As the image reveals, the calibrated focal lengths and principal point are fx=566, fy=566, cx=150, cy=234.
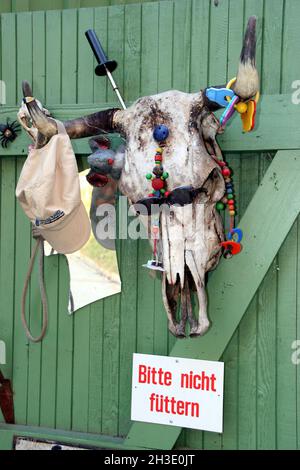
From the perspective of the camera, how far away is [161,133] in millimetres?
1872

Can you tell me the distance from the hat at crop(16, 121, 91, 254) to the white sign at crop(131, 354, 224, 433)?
2.41 feet

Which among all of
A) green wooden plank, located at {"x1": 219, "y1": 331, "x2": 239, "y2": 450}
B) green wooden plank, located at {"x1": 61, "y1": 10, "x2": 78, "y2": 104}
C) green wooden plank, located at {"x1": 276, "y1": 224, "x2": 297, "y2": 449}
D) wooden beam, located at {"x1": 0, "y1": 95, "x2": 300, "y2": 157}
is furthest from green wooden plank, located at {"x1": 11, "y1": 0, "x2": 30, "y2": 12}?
green wooden plank, located at {"x1": 219, "y1": 331, "x2": 239, "y2": 450}

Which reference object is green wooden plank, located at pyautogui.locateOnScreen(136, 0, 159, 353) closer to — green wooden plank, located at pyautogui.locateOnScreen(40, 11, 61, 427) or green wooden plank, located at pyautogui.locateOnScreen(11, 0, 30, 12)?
green wooden plank, located at pyautogui.locateOnScreen(40, 11, 61, 427)

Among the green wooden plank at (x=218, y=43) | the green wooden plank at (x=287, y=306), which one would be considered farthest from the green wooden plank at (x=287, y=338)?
the green wooden plank at (x=218, y=43)

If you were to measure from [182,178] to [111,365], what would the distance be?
986mm

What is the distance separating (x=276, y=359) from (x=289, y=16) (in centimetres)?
133

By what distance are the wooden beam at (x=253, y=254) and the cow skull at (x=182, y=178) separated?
21 cm

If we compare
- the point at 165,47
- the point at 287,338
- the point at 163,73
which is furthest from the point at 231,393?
the point at 165,47

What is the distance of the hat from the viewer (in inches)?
79.4

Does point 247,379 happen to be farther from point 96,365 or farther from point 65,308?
point 65,308

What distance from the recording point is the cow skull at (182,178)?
6.15ft

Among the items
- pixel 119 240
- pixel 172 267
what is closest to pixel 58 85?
pixel 119 240

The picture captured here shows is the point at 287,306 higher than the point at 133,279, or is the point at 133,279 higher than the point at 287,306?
the point at 133,279

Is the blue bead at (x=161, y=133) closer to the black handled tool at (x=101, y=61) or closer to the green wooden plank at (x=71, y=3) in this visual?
the black handled tool at (x=101, y=61)
